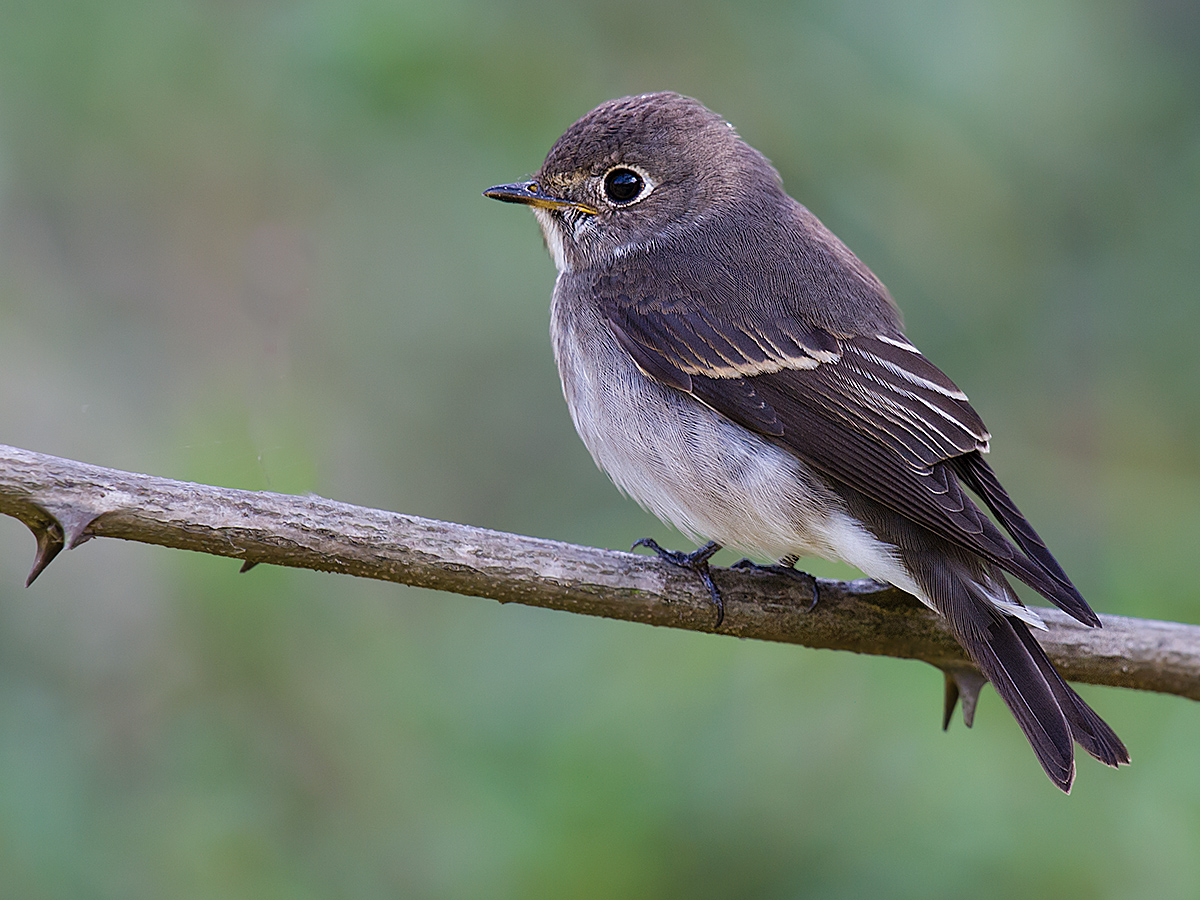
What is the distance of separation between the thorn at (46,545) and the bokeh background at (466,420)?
95cm

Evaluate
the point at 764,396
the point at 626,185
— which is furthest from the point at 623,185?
the point at 764,396

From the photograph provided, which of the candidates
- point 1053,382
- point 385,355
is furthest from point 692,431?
point 385,355

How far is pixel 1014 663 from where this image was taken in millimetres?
3170

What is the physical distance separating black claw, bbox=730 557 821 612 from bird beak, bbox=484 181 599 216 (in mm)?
1254

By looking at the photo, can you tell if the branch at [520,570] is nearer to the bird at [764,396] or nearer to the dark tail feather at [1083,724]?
the bird at [764,396]

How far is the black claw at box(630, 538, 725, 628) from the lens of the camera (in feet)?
11.3

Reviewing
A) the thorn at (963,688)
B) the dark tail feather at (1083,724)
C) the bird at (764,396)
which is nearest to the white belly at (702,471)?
the bird at (764,396)

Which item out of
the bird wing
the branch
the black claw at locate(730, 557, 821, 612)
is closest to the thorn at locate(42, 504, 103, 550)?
the branch

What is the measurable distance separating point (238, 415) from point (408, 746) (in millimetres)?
1205

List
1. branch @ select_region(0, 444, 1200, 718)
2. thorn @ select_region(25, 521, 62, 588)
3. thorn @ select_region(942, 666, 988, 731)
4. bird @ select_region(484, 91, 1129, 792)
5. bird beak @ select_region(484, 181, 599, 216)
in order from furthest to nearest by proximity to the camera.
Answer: bird beak @ select_region(484, 181, 599, 216), thorn @ select_region(942, 666, 988, 731), bird @ select_region(484, 91, 1129, 792), branch @ select_region(0, 444, 1200, 718), thorn @ select_region(25, 521, 62, 588)

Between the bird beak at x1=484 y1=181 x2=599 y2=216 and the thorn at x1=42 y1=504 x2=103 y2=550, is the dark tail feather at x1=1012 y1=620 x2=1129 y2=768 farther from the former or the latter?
the thorn at x1=42 y1=504 x2=103 y2=550

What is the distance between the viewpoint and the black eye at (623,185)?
418 centimetres

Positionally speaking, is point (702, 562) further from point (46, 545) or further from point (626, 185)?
point (46, 545)

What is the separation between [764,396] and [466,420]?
3.00 m
